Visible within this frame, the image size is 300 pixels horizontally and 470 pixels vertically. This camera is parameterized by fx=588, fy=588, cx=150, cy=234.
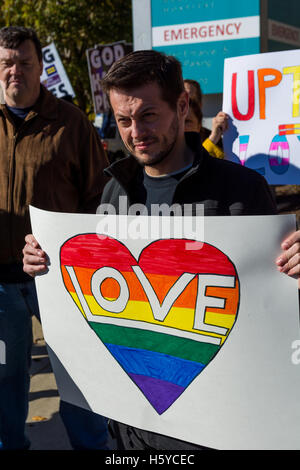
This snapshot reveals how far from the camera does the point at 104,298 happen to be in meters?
1.88

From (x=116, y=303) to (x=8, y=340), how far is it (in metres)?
1.02

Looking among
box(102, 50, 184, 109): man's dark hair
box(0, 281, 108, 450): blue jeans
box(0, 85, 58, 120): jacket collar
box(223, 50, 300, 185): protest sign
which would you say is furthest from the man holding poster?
box(223, 50, 300, 185): protest sign

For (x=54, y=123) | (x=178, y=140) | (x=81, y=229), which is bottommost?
(x=81, y=229)

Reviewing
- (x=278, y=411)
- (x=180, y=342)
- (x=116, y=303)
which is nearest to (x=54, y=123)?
(x=116, y=303)

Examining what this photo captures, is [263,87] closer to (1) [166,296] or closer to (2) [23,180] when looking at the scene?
(2) [23,180]

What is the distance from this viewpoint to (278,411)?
1.62 meters

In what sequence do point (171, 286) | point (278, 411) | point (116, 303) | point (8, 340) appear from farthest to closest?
point (8, 340) < point (116, 303) < point (171, 286) < point (278, 411)

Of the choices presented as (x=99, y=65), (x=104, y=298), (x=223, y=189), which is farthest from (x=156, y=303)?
(x=99, y=65)

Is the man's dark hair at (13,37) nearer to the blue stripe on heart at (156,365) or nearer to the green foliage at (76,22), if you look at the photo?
the blue stripe on heart at (156,365)

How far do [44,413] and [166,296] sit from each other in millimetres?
2220

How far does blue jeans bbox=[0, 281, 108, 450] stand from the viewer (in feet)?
8.78

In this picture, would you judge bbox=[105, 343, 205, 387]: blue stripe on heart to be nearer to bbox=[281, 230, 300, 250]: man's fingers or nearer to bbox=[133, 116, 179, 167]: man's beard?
bbox=[281, 230, 300, 250]: man's fingers
